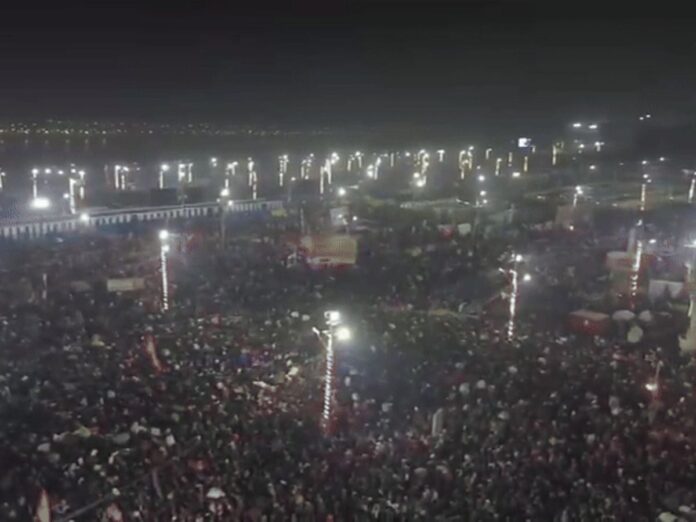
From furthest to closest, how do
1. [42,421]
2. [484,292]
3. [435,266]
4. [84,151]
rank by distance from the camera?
1. [84,151]
2. [435,266]
3. [484,292]
4. [42,421]

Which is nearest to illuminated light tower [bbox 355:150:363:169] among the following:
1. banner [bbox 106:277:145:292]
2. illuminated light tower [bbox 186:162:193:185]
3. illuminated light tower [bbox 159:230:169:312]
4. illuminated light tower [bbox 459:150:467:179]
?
illuminated light tower [bbox 459:150:467:179]

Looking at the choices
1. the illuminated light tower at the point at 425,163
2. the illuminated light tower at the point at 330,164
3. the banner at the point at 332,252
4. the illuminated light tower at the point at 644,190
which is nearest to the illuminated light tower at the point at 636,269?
the banner at the point at 332,252

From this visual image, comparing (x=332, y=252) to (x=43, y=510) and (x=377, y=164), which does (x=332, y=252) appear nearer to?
(x=43, y=510)

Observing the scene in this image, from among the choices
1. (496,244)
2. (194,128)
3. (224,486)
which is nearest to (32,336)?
(224,486)

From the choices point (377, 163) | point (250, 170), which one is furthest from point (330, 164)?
point (250, 170)

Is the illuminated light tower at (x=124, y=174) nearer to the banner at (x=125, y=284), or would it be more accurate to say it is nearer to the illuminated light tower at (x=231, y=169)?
the illuminated light tower at (x=231, y=169)

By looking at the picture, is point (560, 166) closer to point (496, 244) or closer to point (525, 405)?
point (496, 244)
